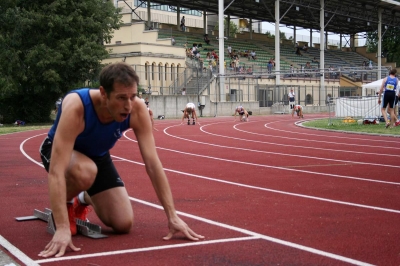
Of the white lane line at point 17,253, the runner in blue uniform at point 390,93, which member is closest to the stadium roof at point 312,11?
the runner in blue uniform at point 390,93

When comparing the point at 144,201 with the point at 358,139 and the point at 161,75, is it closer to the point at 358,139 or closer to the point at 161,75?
the point at 358,139

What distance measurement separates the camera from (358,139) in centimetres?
1780

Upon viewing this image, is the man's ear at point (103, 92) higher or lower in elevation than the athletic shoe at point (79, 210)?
higher

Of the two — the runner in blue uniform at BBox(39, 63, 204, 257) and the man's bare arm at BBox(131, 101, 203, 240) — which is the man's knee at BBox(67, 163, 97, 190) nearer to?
the runner in blue uniform at BBox(39, 63, 204, 257)

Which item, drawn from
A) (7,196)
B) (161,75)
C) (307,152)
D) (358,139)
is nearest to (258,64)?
(161,75)

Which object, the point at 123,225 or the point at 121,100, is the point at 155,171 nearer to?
the point at 123,225

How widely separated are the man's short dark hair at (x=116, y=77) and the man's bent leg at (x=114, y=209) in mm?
1200

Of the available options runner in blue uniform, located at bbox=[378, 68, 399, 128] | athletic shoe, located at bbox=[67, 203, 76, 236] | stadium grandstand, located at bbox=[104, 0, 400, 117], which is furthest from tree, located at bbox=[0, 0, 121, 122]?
athletic shoe, located at bbox=[67, 203, 76, 236]

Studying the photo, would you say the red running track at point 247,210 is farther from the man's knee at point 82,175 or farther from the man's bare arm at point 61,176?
the man's knee at point 82,175

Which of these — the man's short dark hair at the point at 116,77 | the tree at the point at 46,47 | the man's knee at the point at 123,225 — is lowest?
the man's knee at the point at 123,225

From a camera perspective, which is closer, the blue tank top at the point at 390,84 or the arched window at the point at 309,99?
the blue tank top at the point at 390,84

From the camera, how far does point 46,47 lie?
33.7m

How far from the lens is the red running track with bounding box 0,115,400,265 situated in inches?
191

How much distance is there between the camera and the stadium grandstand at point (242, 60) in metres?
43.3
